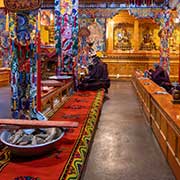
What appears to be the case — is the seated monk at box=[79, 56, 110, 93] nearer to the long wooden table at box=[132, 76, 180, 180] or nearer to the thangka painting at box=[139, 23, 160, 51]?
the long wooden table at box=[132, 76, 180, 180]

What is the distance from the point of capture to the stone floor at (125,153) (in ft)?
11.2

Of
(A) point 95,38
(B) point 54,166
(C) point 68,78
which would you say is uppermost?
(A) point 95,38

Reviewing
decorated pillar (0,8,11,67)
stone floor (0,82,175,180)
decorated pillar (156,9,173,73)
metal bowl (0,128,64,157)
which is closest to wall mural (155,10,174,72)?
decorated pillar (156,9,173,73)

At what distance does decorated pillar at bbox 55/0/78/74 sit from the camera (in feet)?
28.8

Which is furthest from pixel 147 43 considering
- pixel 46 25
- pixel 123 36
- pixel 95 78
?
pixel 95 78

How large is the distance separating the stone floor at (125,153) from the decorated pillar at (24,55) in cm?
107

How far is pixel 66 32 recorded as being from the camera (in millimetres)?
8844

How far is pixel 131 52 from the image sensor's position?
16344mm

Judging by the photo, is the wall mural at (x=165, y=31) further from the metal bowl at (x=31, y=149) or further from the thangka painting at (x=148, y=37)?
the metal bowl at (x=31, y=149)

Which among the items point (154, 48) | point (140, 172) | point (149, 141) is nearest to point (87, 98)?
point (149, 141)

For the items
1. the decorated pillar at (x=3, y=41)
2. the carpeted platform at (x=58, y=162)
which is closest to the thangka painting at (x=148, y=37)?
the decorated pillar at (x=3, y=41)

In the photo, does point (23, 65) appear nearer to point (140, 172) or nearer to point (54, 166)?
point (54, 166)

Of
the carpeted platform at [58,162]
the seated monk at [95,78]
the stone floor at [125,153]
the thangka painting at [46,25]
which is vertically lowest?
the stone floor at [125,153]

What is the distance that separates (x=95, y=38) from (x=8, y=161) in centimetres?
1334
